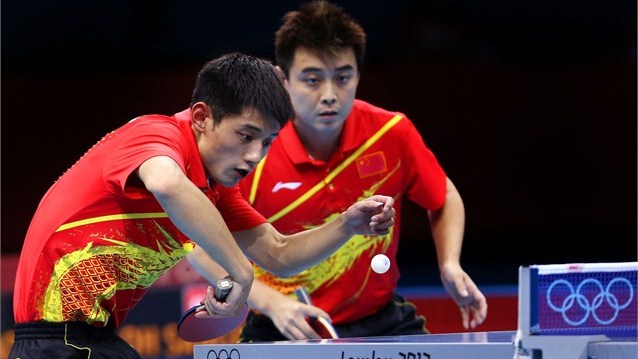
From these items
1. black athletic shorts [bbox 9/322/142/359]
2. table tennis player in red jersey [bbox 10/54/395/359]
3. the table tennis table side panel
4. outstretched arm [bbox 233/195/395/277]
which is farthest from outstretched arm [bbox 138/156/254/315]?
outstretched arm [bbox 233/195/395/277]

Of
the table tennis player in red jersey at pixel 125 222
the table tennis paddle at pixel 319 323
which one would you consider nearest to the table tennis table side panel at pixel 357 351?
the table tennis player in red jersey at pixel 125 222

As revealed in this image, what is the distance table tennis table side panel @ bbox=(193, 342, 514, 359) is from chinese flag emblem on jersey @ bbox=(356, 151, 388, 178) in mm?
1608

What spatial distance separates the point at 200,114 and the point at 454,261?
160 centimetres

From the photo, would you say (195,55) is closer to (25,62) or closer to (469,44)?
(25,62)

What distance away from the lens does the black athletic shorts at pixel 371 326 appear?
492 cm

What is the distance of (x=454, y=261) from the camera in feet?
Answer: 15.7

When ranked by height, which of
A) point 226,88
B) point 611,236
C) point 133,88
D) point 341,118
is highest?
point 133,88

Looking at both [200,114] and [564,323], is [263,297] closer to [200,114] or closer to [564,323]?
[200,114]

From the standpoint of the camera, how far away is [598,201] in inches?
331

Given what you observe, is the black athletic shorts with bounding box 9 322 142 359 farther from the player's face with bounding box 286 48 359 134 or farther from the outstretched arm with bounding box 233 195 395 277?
the player's face with bounding box 286 48 359 134

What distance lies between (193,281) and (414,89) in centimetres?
216

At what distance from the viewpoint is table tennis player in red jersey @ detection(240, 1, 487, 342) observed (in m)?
4.81

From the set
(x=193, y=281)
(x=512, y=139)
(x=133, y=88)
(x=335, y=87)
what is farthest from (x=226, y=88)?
(x=512, y=139)

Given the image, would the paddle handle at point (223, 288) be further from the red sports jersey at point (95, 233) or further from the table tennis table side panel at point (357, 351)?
the red sports jersey at point (95, 233)
